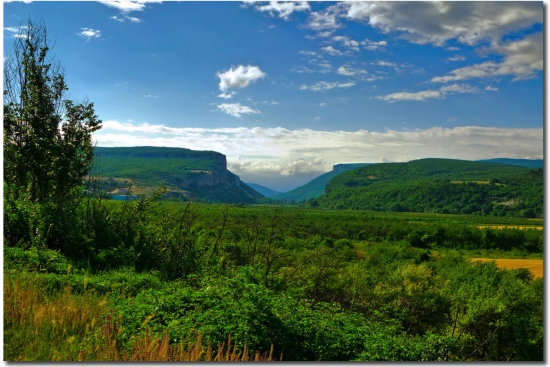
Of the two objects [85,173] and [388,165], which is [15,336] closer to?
[85,173]

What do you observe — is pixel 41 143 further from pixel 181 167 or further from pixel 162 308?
pixel 181 167

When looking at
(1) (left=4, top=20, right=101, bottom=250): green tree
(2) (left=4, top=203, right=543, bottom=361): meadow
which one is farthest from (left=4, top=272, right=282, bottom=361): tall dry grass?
(1) (left=4, top=20, right=101, bottom=250): green tree

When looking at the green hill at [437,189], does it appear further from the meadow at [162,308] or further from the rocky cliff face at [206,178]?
the meadow at [162,308]

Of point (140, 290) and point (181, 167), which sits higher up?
point (181, 167)

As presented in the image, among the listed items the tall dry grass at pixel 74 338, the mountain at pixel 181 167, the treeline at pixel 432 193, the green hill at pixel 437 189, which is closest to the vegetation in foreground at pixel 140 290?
the tall dry grass at pixel 74 338

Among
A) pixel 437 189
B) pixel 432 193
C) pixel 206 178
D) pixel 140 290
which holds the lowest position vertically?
pixel 432 193

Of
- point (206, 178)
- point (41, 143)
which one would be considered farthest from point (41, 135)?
point (206, 178)

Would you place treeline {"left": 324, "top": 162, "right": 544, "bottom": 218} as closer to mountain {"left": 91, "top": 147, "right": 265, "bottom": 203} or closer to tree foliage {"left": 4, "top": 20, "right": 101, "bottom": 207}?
mountain {"left": 91, "top": 147, "right": 265, "bottom": 203}

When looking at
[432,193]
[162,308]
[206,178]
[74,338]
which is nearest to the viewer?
[74,338]
